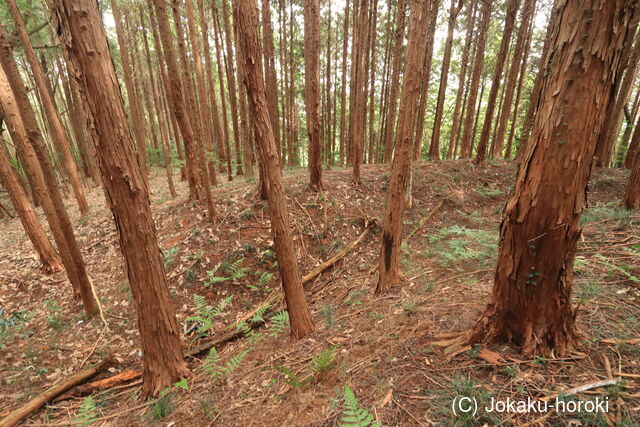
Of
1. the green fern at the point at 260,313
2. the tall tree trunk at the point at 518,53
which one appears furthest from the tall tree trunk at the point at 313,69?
the tall tree trunk at the point at 518,53

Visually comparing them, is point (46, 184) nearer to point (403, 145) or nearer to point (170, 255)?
point (170, 255)

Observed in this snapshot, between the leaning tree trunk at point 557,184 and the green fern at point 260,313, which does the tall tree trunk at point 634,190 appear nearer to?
the leaning tree trunk at point 557,184

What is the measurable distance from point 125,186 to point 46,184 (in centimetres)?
335

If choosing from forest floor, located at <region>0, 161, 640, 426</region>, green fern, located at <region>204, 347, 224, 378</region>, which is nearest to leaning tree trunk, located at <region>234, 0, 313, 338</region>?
forest floor, located at <region>0, 161, 640, 426</region>

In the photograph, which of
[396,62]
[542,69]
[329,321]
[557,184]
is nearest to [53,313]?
[329,321]

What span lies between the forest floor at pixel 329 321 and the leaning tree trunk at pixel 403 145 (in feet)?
1.61

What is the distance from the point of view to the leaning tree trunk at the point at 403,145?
3406mm

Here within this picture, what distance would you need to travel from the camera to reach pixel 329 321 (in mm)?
4023

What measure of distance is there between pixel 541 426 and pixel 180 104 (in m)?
8.08

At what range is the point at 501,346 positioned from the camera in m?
2.24

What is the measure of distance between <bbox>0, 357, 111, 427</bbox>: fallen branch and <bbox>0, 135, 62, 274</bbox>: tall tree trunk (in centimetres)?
440

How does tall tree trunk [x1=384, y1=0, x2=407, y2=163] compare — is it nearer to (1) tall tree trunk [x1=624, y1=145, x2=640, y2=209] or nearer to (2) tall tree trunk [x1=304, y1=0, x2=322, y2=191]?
(2) tall tree trunk [x1=304, y1=0, x2=322, y2=191]

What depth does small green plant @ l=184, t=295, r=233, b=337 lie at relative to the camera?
483cm

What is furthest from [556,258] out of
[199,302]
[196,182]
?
[196,182]
